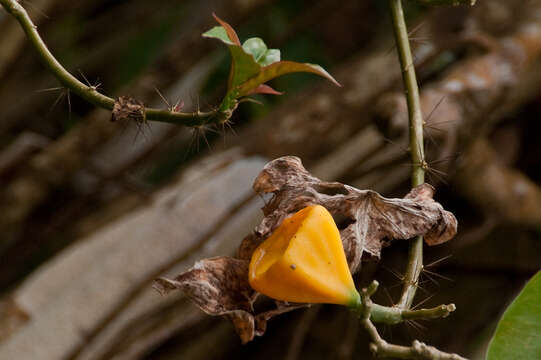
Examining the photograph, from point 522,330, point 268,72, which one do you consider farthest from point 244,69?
point 522,330

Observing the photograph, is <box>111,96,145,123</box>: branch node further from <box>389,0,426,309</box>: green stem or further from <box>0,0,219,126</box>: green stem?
<box>389,0,426,309</box>: green stem

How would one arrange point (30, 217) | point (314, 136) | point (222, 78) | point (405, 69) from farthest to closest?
point (222, 78)
point (30, 217)
point (314, 136)
point (405, 69)

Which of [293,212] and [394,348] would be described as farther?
[293,212]

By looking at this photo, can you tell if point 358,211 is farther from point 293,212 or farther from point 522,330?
point 522,330

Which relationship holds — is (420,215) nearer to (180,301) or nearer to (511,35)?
(180,301)

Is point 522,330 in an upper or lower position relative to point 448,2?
lower

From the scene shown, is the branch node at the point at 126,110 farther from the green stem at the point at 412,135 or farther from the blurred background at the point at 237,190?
the blurred background at the point at 237,190

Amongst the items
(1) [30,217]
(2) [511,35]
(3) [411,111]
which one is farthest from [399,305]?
(1) [30,217]
